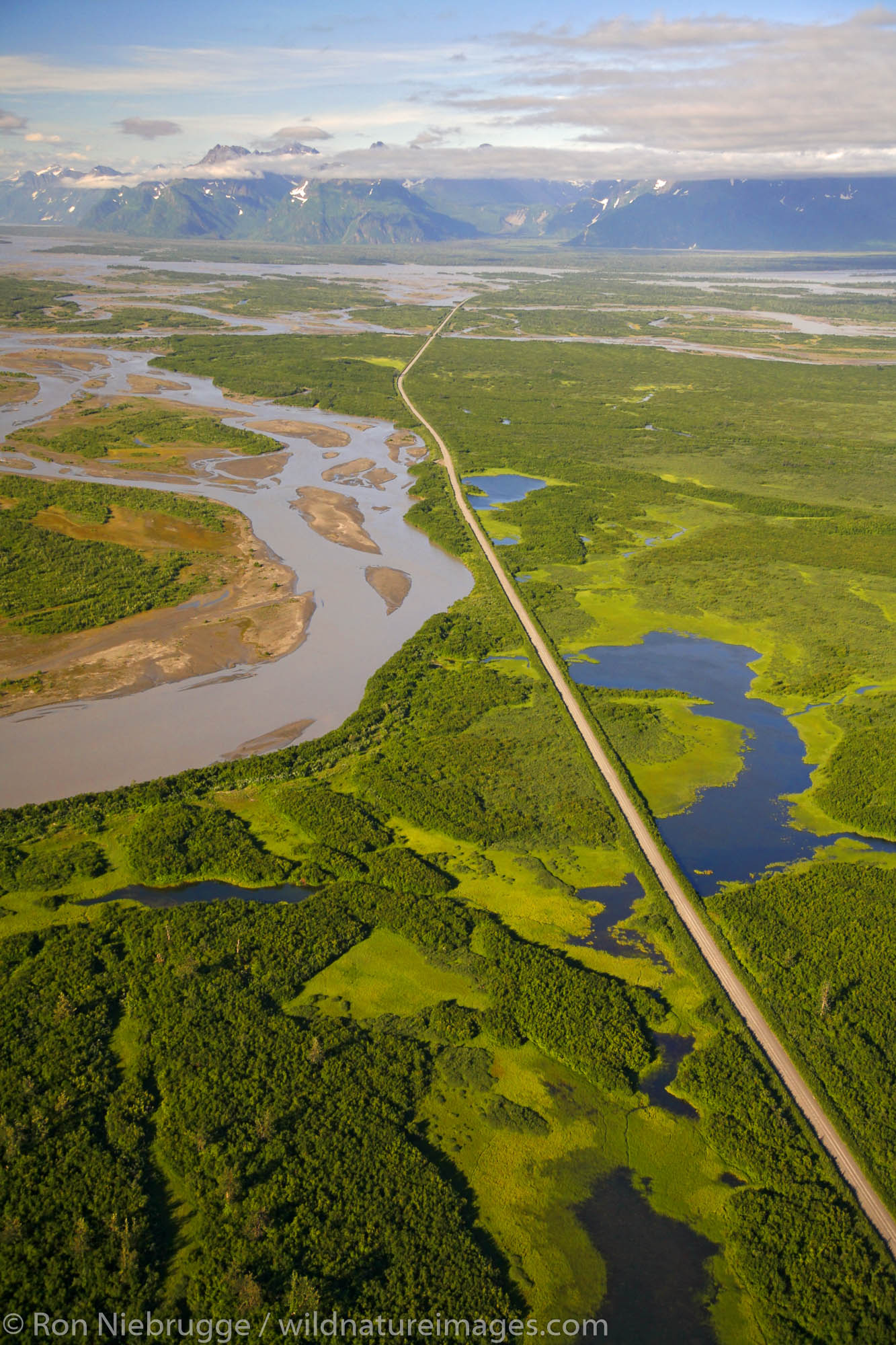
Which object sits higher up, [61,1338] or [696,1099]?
[61,1338]

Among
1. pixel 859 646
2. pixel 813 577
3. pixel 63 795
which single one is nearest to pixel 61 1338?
pixel 63 795

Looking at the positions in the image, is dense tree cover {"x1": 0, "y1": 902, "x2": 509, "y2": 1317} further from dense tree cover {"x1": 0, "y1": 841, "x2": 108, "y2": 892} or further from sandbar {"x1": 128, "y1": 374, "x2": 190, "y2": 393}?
sandbar {"x1": 128, "y1": 374, "x2": 190, "y2": 393}

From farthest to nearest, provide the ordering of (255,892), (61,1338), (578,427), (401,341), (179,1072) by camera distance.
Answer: (401,341)
(578,427)
(255,892)
(179,1072)
(61,1338)

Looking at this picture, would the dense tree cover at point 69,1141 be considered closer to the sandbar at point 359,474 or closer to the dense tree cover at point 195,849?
the dense tree cover at point 195,849

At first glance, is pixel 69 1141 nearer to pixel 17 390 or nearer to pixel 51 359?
pixel 17 390

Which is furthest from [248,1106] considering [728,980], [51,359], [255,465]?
[51,359]

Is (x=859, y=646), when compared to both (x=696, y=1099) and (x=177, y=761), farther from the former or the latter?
(x=177, y=761)
